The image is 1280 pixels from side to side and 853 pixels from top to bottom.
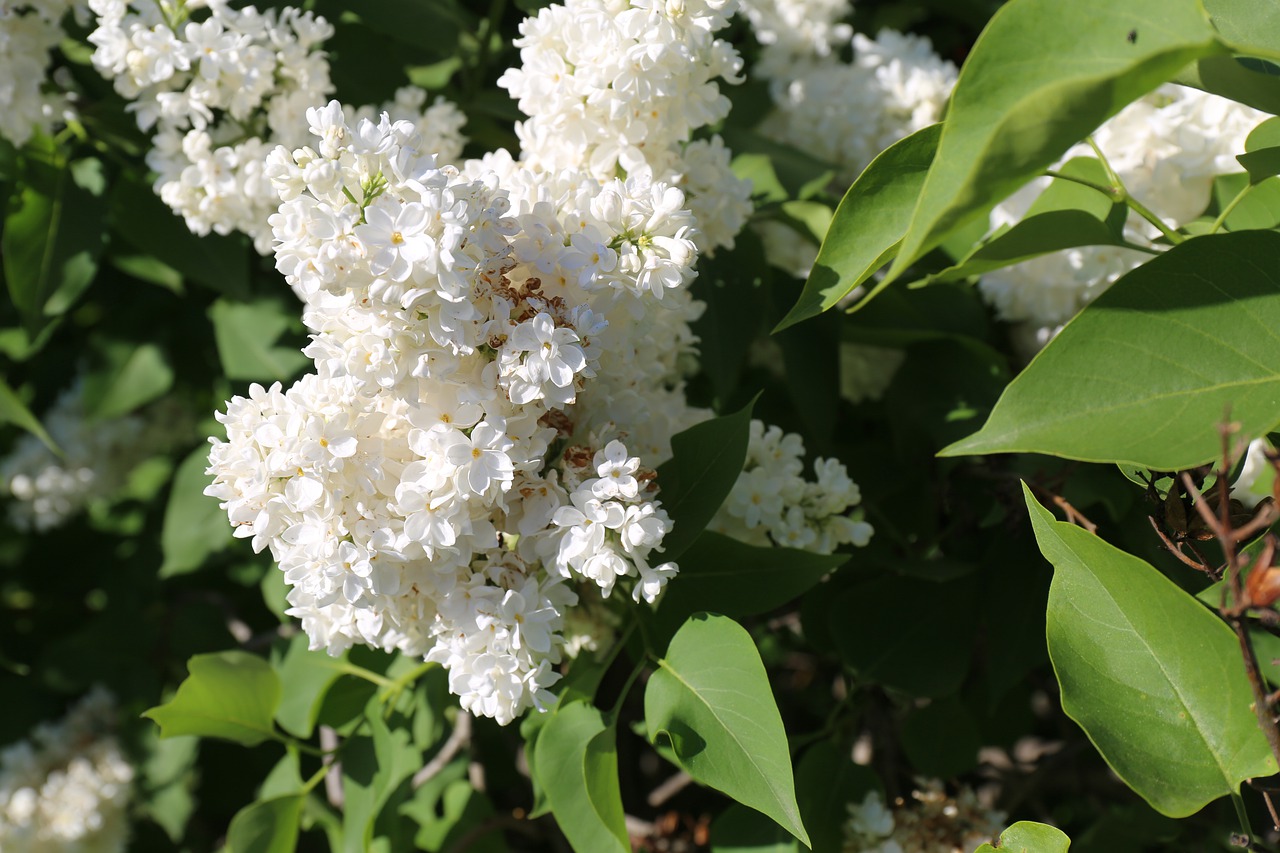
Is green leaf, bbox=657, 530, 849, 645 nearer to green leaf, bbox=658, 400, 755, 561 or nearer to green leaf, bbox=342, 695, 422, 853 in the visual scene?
green leaf, bbox=658, 400, 755, 561

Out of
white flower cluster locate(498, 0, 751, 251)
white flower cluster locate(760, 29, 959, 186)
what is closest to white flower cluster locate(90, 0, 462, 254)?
white flower cluster locate(498, 0, 751, 251)

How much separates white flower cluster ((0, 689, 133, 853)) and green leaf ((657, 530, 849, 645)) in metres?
1.67

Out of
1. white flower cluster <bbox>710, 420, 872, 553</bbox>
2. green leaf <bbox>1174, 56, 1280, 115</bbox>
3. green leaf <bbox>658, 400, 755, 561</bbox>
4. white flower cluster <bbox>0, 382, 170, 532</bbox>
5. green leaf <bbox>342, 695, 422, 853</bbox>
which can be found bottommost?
white flower cluster <bbox>0, 382, 170, 532</bbox>

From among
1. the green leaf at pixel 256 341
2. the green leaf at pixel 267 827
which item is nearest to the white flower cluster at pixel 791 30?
the green leaf at pixel 256 341

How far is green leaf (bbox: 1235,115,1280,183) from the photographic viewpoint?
1031 millimetres

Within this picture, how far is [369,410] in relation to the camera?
103 cm

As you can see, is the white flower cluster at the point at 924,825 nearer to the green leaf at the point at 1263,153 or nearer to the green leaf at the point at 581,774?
the green leaf at the point at 581,774

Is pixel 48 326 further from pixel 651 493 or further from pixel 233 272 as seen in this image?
pixel 651 493

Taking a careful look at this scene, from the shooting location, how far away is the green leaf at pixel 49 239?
168cm

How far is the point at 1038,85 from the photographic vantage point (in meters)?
0.77

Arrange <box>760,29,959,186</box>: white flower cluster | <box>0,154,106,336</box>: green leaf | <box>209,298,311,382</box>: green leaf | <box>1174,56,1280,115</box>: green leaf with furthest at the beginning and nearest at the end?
<box>760,29,959,186</box>: white flower cluster < <box>209,298,311,382</box>: green leaf < <box>0,154,106,336</box>: green leaf < <box>1174,56,1280,115</box>: green leaf

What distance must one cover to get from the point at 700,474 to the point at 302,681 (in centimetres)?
79

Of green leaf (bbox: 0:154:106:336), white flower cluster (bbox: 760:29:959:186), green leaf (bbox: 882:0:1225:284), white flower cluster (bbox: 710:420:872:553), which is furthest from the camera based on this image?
white flower cluster (bbox: 760:29:959:186)

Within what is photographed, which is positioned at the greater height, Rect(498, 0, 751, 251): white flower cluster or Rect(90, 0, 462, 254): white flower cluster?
Rect(498, 0, 751, 251): white flower cluster
